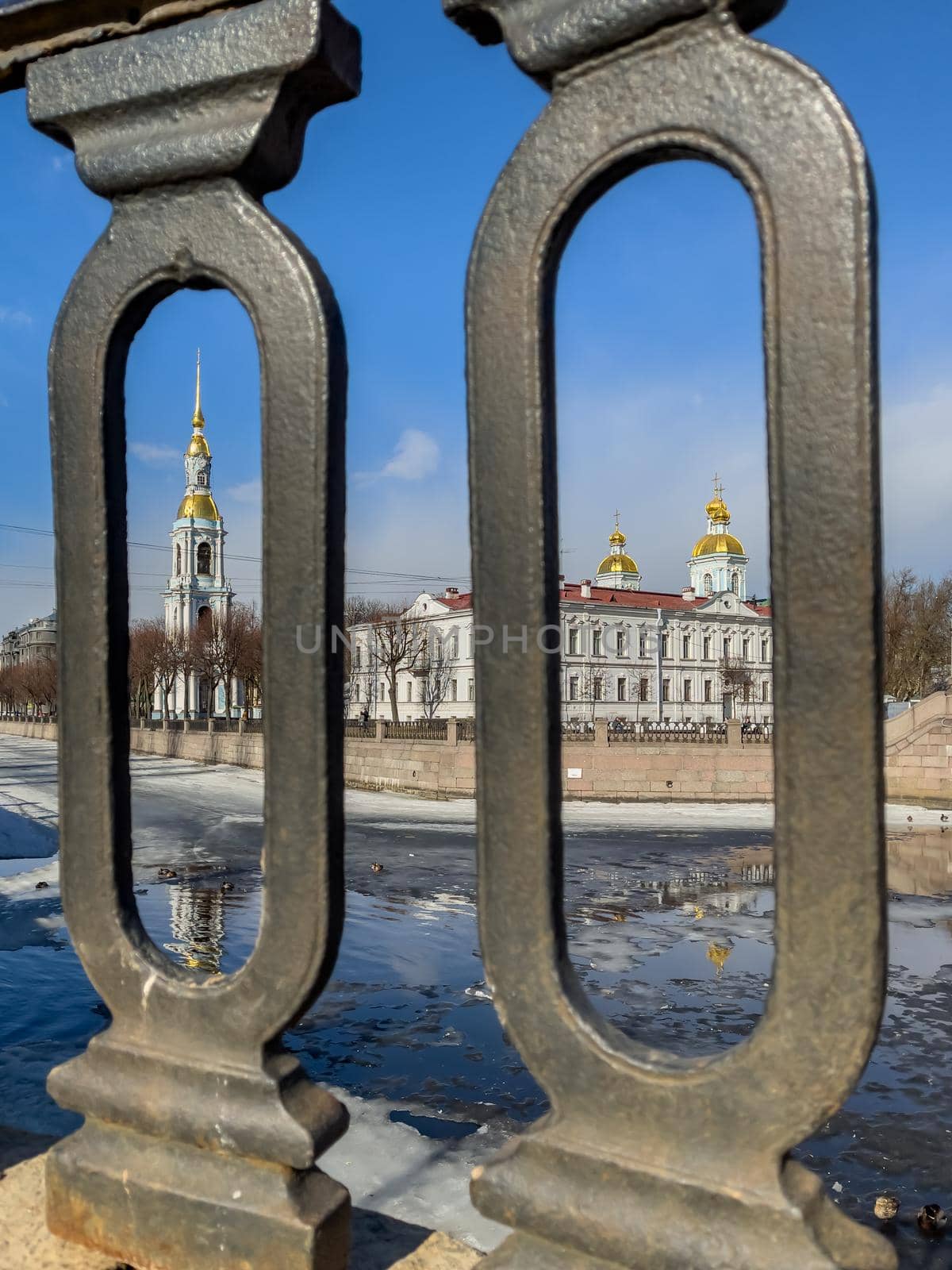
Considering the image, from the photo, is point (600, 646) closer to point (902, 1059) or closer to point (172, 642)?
point (172, 642)

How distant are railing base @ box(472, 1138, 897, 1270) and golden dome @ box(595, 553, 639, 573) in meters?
83.6

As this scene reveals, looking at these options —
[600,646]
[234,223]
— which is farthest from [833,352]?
A: [600,646]

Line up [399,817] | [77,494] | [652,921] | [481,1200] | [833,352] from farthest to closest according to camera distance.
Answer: [399,817], [652,921], [77,494], [481,1200], [833,352]

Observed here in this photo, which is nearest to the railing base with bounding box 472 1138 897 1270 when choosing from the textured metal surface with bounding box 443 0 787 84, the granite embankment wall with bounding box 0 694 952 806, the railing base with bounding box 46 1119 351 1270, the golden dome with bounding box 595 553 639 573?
the railing base with bounding box 46 1119 351 1270

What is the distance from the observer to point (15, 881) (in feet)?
41.3

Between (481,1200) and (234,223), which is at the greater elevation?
(234,223)

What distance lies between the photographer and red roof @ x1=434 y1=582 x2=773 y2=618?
63.5 meters

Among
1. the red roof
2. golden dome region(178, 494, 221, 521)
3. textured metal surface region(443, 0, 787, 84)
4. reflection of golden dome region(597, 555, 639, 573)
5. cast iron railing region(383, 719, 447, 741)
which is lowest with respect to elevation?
cast iron railing region(383, 719, 447, 741)

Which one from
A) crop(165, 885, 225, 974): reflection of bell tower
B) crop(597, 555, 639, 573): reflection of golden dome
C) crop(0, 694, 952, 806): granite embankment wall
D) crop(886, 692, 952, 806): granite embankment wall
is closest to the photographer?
crop(165, 885, 225, 974): reflection of bell tower

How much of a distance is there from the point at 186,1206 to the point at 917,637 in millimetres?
58286

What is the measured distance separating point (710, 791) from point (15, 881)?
2306cm

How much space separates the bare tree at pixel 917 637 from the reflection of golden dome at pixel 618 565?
29.5 meters

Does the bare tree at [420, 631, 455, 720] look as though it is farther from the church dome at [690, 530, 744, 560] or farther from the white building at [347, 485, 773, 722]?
→ the church dome at [690, 530, 744, 560]

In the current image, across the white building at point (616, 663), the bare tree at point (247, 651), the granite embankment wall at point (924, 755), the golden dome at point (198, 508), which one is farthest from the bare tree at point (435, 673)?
the granite embankment wall at point (924, 755)
